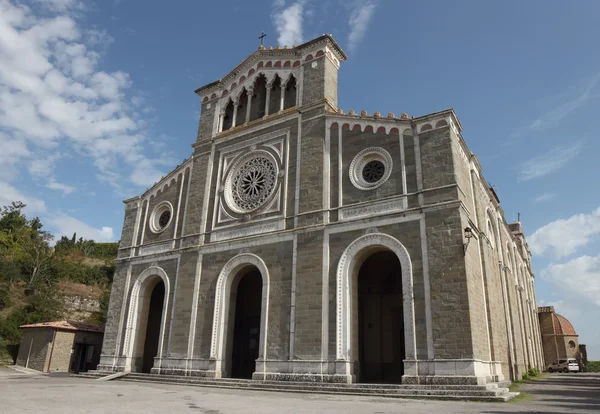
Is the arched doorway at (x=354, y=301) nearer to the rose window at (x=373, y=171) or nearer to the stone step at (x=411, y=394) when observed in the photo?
the stone step at (x=411, y=394)

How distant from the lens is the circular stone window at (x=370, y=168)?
57.4ft

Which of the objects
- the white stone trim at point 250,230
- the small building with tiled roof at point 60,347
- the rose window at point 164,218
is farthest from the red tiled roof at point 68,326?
the white stone trim at point 250,230

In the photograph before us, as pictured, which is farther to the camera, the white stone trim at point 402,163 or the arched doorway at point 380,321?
the arched doorway at point 380,321

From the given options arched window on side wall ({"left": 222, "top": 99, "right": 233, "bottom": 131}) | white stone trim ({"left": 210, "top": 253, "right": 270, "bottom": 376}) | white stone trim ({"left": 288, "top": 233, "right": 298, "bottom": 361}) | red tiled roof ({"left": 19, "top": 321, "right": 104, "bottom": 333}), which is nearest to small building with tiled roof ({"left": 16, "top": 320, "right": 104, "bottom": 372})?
red tiled roof ({"left": 19, "top": 321, "right": 104, "bottom": 333})

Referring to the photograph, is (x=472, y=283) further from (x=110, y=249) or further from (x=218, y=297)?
(x=110, y=249)

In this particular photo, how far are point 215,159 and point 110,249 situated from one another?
43.9 m

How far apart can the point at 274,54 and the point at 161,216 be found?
11.0 metres

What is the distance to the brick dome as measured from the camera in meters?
46.7

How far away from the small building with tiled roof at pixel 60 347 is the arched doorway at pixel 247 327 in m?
10.3

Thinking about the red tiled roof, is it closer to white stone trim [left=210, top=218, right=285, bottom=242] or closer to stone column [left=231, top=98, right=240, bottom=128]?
white stone trim [left=210, top=218, right=285, bottom=242]

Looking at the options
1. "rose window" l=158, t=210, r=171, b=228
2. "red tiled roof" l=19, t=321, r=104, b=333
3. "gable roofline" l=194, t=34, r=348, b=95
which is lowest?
"red tiled roof" l=19, t=321, r=104, b=333

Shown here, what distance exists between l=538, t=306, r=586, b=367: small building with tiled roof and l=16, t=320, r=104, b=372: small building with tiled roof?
43.3 m

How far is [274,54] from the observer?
76.9ft

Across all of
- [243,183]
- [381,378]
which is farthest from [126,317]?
[381,378]
